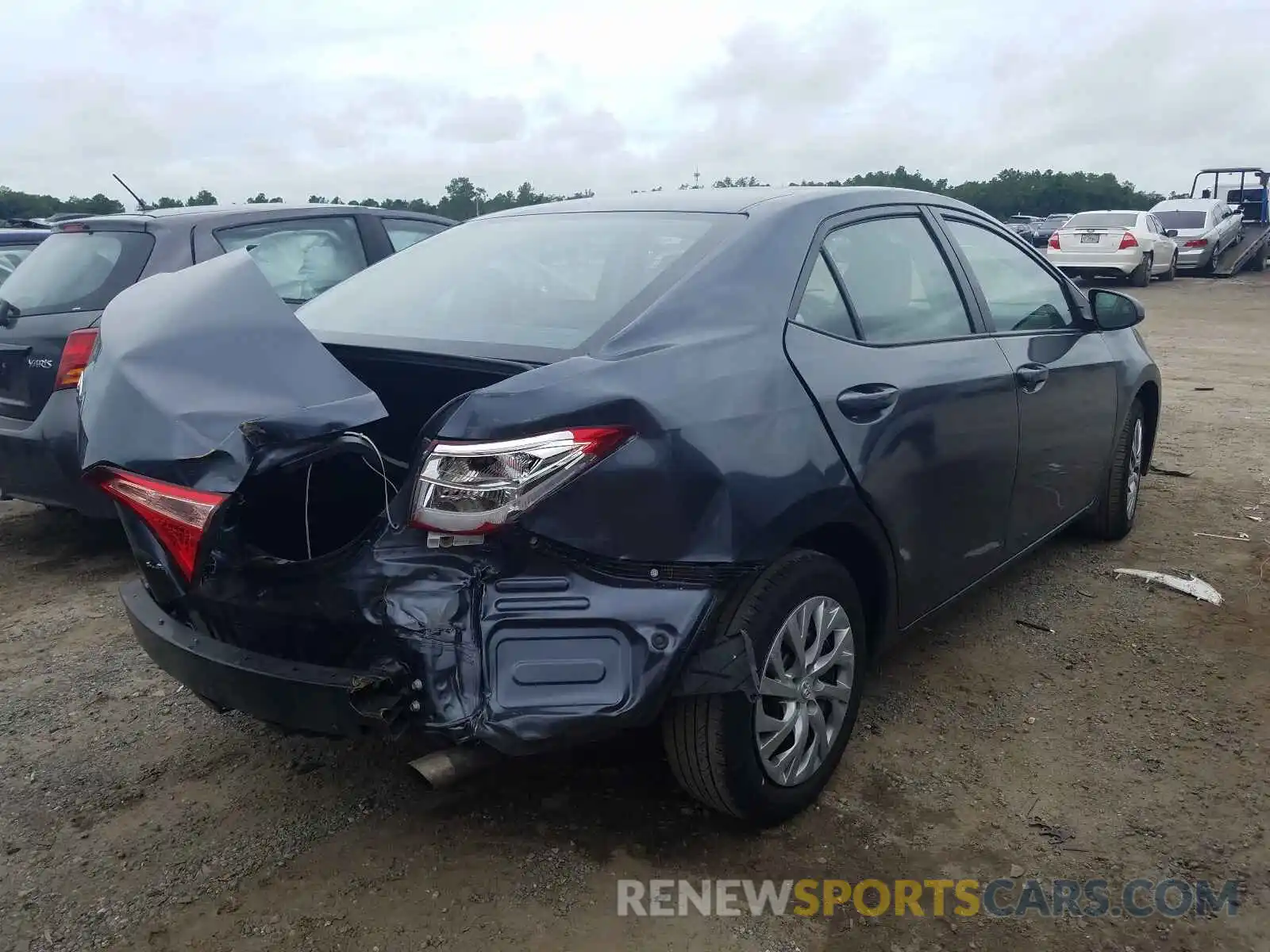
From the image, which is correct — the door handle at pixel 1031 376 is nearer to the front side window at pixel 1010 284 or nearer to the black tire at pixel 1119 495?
the front side window at pixel 1010 284

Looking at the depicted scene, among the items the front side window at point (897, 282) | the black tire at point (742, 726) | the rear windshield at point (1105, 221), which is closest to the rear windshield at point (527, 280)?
the front side window at point (897, 282)

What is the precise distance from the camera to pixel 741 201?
3084mm

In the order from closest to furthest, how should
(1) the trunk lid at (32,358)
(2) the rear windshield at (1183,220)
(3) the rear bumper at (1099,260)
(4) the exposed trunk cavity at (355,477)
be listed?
(4) the exposed trunk cavity at (355,477) < (1) the trunk lid at (32,358) < (3) the rear bumper at (1099,260) < (2) the rear windshield at (1183,220)

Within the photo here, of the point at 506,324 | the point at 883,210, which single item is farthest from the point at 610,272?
the point at 883,210

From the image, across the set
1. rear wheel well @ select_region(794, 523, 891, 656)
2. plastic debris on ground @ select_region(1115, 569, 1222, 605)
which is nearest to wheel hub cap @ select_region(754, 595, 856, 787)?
rear wheel well @ select_region(794, 523, 891, 656)

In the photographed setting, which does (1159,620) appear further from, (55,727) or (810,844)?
(55,727)

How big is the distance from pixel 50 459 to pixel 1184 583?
4808 millimetres

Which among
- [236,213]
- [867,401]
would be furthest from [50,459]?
[867,401]

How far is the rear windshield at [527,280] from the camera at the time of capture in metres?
2.64

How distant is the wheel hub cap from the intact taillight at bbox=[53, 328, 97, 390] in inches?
136

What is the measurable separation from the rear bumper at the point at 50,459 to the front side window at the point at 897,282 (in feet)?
10.4

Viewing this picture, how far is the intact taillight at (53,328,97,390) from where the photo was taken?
450 cm

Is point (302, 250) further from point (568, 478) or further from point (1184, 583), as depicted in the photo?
point (1184, 583)

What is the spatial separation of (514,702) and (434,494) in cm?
46
